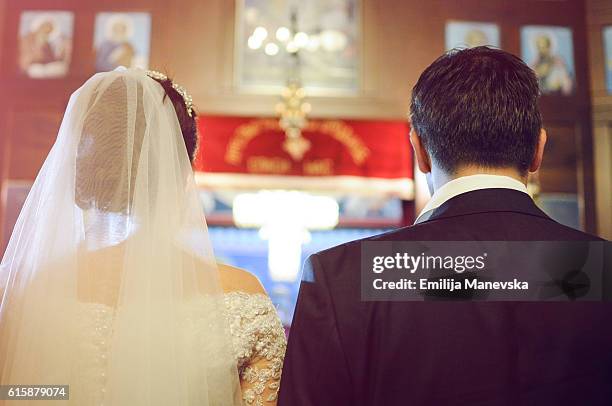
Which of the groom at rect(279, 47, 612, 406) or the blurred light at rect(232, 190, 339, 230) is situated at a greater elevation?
the blurred light at rect(232, 190, 339, 230)

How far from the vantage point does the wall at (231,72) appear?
20.5 ft

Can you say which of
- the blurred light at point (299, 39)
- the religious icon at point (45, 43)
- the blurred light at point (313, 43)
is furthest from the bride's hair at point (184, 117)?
the religious icon at point (45, 43)

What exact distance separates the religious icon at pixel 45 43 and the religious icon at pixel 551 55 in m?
4.70

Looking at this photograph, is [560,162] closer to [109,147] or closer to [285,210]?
[285,210]

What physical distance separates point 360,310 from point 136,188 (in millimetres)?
884

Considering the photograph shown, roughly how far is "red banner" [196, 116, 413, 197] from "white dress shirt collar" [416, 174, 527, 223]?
15.2 ft

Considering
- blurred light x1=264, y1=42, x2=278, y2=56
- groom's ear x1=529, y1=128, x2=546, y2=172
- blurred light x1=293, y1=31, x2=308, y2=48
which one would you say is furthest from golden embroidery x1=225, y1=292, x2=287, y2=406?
blurred light x1=264, y1=42, x2=278, y2=56

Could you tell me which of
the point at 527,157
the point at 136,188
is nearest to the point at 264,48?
the point at 136,188

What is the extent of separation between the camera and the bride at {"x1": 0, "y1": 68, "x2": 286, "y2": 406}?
1.70 meters

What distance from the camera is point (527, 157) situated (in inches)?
54.6

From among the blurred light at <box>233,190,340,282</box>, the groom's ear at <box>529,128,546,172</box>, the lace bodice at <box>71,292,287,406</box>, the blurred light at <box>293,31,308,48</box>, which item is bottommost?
the lace bodice at <box>71,292,287,406</box>

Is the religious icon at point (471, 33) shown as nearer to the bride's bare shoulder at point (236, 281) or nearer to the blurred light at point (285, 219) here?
the blurred light at point (285, 219)

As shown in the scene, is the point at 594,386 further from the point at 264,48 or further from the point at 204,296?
the point at 264,48

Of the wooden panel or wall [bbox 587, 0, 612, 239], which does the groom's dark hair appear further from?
wall [bbox 587, 0, 612, 239]
